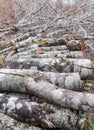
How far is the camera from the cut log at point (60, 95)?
11.1 feet

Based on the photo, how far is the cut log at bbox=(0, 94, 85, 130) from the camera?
11.0 ft

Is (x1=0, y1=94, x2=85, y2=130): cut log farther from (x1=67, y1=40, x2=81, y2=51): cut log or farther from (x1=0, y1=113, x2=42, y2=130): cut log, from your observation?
(x1=67, y1=40, x2=81, y2=51): cut log

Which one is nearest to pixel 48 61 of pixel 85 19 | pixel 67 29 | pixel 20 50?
pixel 20 50

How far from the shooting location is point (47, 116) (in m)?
3.41

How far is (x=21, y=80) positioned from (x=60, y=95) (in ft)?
1.98

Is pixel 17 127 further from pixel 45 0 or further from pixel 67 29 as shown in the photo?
pixel 45 0

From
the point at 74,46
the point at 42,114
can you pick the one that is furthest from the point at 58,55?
the point at 42,114

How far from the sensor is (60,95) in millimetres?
3518

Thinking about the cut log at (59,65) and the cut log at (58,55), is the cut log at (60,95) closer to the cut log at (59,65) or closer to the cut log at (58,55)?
the cut log at (59,65)

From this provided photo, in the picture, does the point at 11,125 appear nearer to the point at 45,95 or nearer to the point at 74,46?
the point at 45,95

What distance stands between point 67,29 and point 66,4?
8.12 feet

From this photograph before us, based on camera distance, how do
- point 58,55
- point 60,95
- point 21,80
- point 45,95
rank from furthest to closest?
point 58,55 < point 21,80 < point 45,95 < point 60,95

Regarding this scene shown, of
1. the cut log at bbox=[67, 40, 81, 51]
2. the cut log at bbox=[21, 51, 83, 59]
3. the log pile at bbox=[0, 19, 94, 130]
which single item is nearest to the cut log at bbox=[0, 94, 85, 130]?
the log pile at bbox=[0, 19, 94, 130]

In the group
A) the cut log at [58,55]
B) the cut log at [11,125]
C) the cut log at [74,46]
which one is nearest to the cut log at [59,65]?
the cut log at [58,55]
